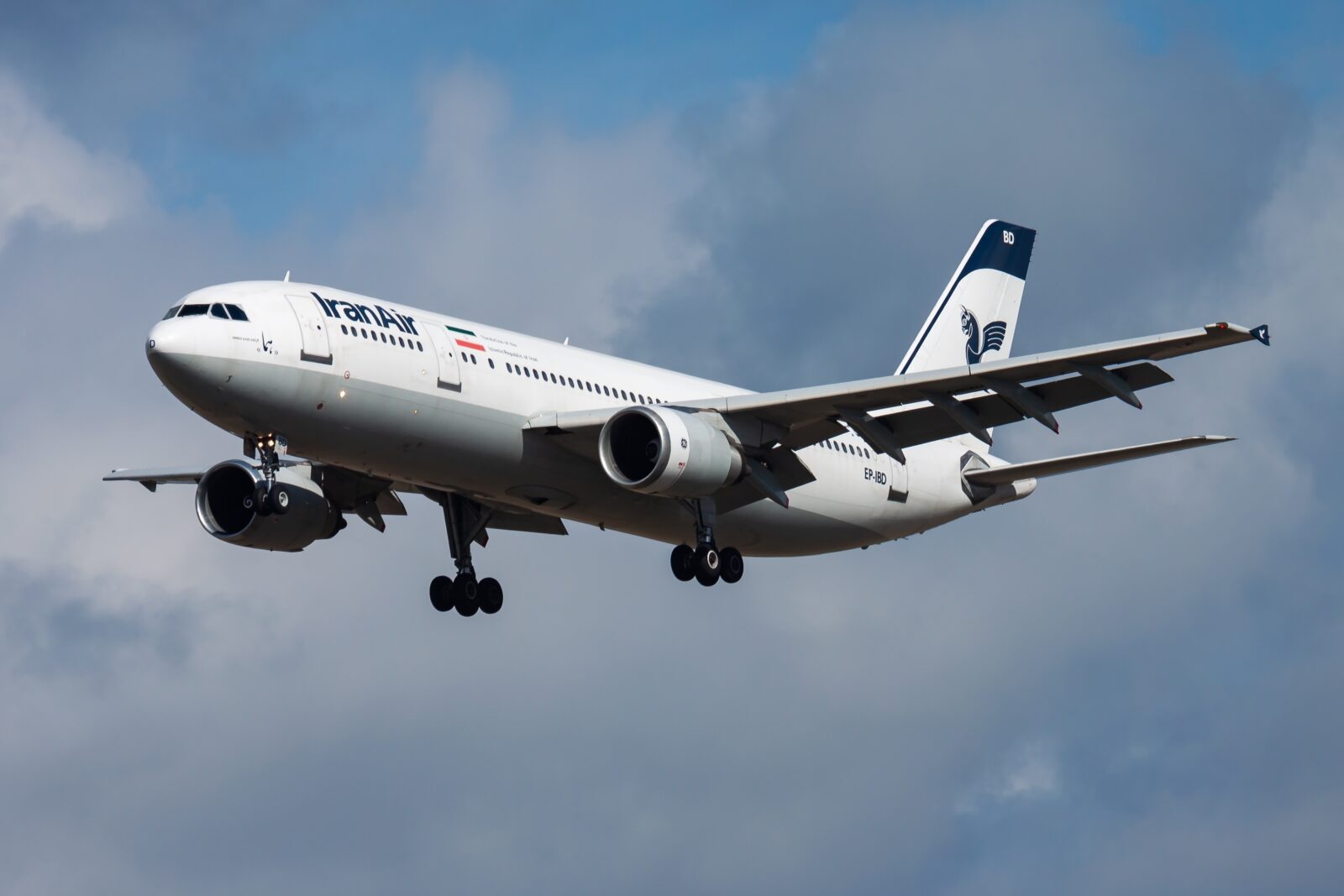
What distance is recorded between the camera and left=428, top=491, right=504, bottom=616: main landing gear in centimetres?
4366

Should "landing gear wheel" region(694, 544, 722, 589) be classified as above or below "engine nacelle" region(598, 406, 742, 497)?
below

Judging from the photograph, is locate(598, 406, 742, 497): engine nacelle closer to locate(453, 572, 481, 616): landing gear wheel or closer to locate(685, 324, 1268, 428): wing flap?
locate(685, 324, 1268, 428): wing flap

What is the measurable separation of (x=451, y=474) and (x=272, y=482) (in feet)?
11.2

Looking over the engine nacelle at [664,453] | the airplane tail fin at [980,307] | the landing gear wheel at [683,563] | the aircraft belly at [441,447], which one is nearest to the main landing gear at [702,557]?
the landing gear wheel at [683,563]

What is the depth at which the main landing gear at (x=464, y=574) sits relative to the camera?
1719 inches

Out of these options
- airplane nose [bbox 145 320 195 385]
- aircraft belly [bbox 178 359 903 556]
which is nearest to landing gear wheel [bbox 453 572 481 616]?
aircraft belly [bbox 178 359 903 556]

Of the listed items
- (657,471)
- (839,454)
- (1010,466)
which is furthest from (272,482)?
(1010,466)

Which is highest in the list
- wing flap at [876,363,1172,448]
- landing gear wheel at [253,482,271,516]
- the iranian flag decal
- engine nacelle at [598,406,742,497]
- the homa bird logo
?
the homa bird logo

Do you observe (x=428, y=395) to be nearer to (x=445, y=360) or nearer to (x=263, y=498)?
(x=445, y=360)

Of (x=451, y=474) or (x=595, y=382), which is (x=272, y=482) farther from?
(x=595, y=382)

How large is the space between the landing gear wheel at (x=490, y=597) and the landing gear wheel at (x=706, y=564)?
5042 millimetres

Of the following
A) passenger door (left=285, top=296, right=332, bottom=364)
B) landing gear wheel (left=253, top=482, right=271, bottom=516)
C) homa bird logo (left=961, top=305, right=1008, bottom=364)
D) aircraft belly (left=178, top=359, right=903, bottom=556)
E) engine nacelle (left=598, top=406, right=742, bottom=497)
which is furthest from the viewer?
homa bird logo (left=961, top=305, right=1008, bottom=364)

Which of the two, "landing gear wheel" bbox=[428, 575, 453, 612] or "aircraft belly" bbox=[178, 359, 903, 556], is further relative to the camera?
"landing gear wheel" bbox=[428, 575, 453, 612]

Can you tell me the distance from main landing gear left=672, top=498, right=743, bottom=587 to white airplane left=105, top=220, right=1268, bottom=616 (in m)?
0.05
